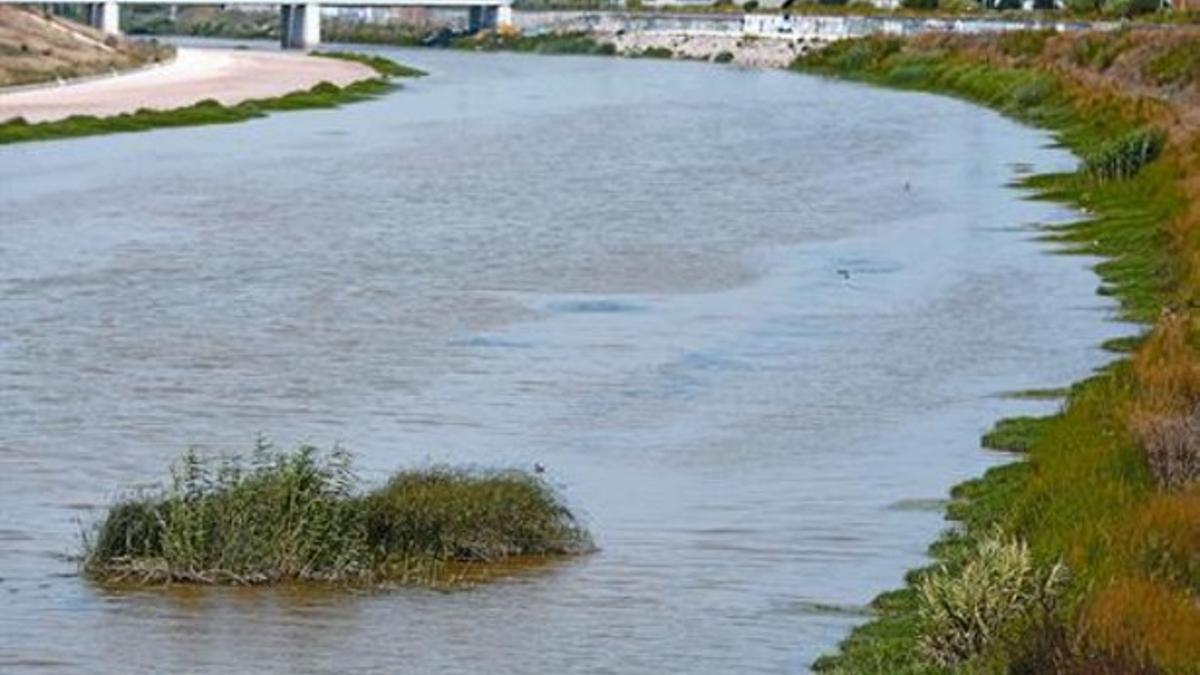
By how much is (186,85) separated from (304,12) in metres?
54.4

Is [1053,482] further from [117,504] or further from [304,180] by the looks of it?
[304,180]

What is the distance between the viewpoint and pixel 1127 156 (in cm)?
4359

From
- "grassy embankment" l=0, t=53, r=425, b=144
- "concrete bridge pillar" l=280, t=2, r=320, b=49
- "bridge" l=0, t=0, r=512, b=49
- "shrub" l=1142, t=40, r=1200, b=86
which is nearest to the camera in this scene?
"grassy embankment" l=0, t=53, r=425, b=144

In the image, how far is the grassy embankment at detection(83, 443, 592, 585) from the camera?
1639cm

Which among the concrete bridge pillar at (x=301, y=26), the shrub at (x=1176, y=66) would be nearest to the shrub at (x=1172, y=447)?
the shrub at (x=1176, y=66)

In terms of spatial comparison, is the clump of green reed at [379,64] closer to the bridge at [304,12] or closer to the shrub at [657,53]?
the bridge at [304,12]

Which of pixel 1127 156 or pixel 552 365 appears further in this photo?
pixel 1127 156

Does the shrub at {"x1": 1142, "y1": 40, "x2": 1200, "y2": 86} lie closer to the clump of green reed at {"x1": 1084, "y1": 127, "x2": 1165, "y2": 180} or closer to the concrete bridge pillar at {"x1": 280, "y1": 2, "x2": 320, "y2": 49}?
the clump of green reed at {"x1": 1084, "y1": 127, "x2": 1165, "y2": 180}

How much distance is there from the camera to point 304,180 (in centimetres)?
5184

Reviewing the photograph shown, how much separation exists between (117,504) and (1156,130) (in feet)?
102

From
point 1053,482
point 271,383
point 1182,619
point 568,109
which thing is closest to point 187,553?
point 1053,482

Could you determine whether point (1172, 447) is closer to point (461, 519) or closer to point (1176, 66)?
point (461, 519)

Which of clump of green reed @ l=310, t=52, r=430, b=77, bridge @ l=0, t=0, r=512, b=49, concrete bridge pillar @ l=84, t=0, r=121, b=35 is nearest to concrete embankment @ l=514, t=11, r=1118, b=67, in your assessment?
bridge @ l=0, t=0, r=512, b=49

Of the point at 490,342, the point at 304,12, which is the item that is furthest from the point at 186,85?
the point at 490,342
